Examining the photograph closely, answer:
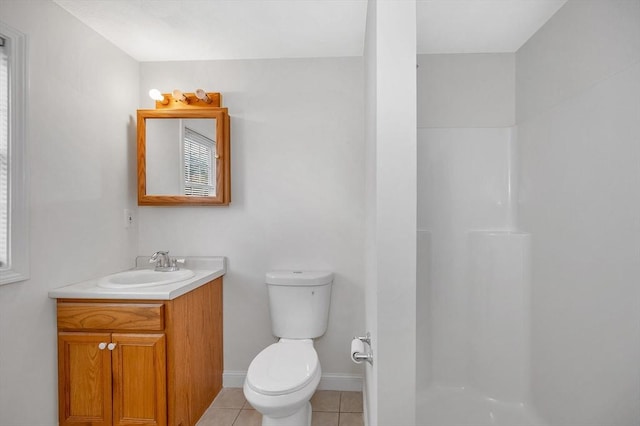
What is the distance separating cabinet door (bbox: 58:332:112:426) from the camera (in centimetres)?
181

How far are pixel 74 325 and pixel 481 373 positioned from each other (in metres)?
2.34

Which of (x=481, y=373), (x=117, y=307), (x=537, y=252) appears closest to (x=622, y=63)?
(x=537, y=252)

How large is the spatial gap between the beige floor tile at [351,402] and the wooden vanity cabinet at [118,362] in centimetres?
101

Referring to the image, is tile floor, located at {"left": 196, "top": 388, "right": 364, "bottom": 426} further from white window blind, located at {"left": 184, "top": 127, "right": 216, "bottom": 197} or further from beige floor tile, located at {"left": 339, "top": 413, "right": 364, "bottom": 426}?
white window blind, located at {"left": 184, "top": 127, "right": 216, "bottom": 197}

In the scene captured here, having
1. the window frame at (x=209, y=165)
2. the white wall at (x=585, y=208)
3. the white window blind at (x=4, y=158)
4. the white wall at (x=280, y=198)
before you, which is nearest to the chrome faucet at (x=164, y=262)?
the white wall at (x=280, y=198)

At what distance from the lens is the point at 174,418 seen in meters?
1.82

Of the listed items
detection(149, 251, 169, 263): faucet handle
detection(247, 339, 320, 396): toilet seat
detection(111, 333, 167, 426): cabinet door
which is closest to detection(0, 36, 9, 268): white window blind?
detection(111, 333, 167, 426): cabinet door

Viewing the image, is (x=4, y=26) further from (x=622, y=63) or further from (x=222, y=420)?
(x=622, y=63)

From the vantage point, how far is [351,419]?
6.97 ft

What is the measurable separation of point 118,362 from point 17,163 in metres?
1.07

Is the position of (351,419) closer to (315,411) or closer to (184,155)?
(315,411)

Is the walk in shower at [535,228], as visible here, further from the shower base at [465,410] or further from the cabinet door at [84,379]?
the cabinet door at [84,379]

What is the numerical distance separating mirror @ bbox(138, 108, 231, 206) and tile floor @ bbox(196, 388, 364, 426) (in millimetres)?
1316

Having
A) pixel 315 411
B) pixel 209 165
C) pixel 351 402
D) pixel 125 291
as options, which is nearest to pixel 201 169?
pixel 209 165
